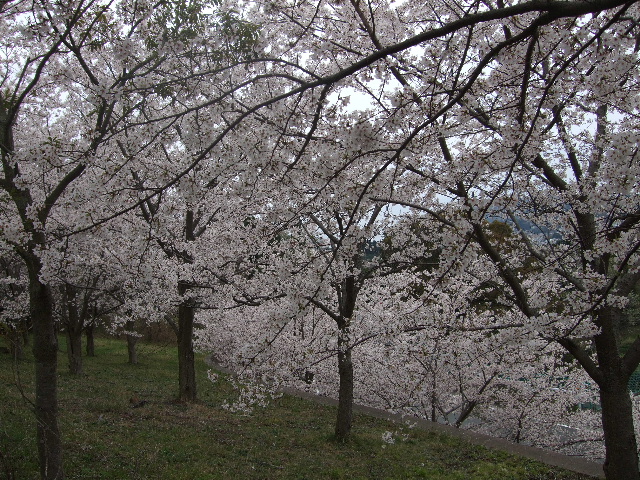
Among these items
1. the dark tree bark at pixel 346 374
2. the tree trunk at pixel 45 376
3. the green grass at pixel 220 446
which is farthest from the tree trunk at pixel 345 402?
the tree trunk at pixel 45 376

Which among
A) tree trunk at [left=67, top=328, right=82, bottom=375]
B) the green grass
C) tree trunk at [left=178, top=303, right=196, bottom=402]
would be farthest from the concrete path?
tree trunk at [left=67, top=328, right=82, bottom=375]

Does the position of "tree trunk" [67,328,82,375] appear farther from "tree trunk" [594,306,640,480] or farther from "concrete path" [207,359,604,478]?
"tree trunk" [594,306,640,480]

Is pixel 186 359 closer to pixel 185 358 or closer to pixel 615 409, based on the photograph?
pixel 185 358

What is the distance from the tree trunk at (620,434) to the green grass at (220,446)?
112 cm

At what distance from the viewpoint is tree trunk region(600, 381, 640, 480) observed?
5172mm

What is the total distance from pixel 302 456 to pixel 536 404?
22.1ft

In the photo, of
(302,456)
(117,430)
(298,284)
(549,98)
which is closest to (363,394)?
(302,456)

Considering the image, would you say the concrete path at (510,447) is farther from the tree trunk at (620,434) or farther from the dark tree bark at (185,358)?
the dark tree bark at (185,358)

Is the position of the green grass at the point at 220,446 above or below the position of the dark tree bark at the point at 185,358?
below

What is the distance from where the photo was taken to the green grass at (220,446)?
5.71 m

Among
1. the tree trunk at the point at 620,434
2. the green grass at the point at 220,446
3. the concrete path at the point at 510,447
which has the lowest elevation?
the concrete path at the point at 510,447

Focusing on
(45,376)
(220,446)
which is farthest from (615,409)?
(45,376)

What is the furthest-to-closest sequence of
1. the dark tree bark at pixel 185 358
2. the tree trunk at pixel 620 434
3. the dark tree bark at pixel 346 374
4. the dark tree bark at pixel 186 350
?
the dark tree bark at pixel 185 358 < the dark tree bark at pixel 186 350 < the dark tree bark at pixel 346 374 < the tree trunk at pixel 620 434

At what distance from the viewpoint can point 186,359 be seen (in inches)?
408
